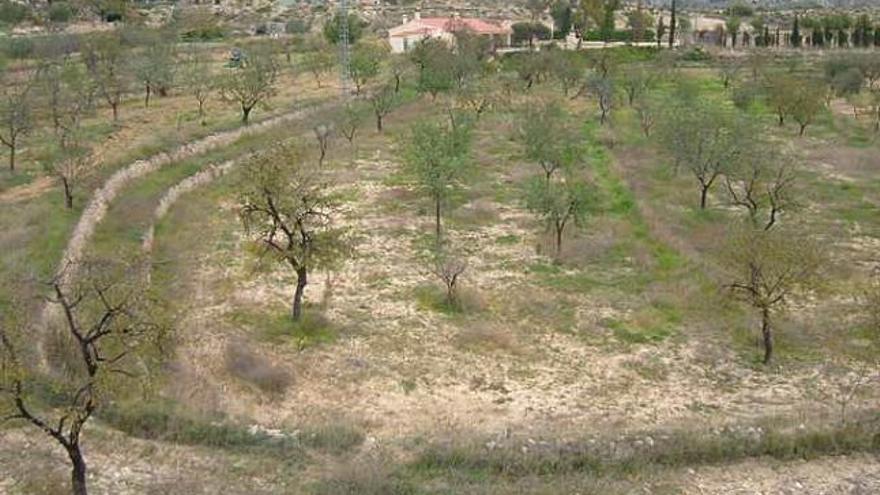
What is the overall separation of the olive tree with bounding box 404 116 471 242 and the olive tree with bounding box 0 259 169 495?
48.8 ft

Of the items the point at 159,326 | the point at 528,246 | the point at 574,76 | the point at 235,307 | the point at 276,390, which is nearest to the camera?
the point at 159,326

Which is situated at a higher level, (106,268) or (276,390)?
(106,268)

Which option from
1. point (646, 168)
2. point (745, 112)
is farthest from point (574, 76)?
point (646, 168)

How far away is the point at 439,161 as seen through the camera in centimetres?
3825

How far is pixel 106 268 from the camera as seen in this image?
26.8m

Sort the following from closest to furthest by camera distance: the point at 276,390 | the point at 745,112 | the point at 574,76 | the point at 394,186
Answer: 1. the point at 276,390
2. the point at 394,186
3. the point at 745,112
4. the point at 574,76

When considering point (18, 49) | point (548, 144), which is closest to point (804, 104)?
point (548, 144)

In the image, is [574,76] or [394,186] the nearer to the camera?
[394,186]

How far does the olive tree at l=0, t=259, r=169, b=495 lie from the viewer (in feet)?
61.1

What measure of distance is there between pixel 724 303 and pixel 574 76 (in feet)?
144

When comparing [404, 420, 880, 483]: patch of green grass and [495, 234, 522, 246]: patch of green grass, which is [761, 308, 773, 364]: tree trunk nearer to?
[404, 420, 880, 483]: patch of green grass

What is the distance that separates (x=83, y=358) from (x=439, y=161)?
772 inches

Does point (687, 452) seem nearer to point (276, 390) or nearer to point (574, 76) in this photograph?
point (276, 390)

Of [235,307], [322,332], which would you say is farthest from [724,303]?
[235,307]
